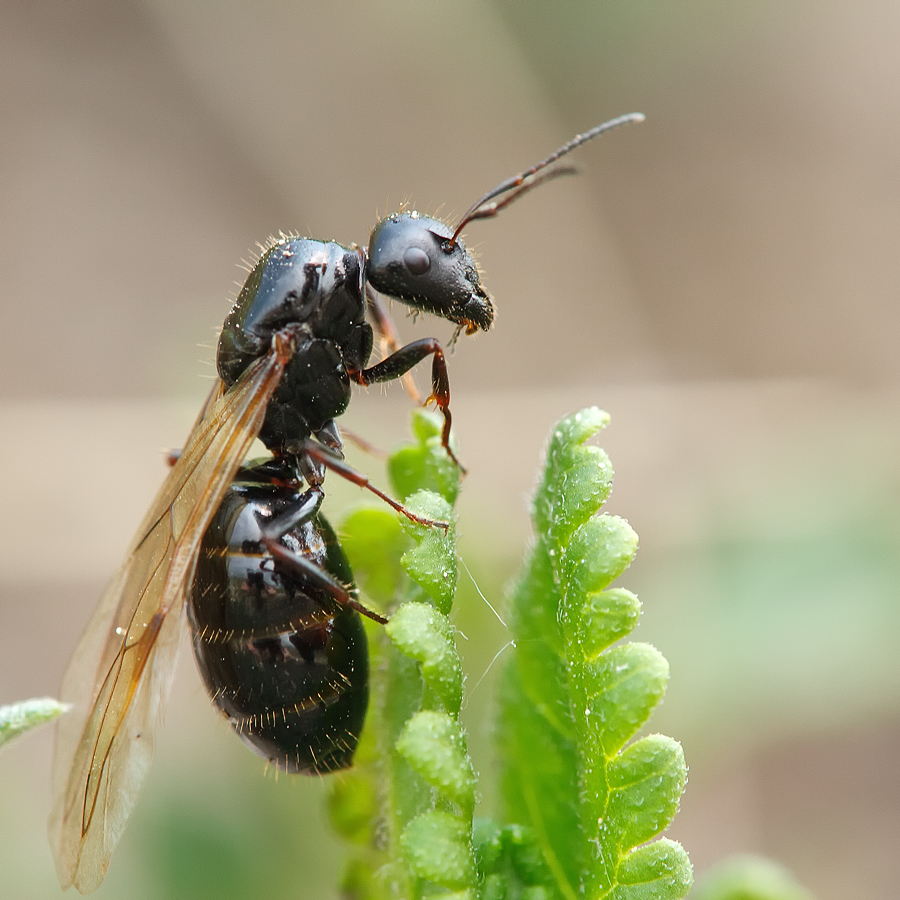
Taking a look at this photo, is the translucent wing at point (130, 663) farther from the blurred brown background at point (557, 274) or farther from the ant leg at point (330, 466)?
the blurred brown background at point (557, 274)

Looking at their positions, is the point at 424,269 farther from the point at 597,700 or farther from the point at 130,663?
the point at 597,700

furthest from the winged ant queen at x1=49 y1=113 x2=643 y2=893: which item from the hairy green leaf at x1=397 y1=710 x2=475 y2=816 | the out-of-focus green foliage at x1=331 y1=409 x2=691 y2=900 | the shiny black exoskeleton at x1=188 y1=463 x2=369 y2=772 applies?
the hairy green leaf at x1=397 y1=710 x2=475 y2=816

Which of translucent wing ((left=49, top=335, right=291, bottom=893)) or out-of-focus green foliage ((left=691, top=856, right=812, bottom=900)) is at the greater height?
translucent wing ((left=49, top=335, right=291, bottom=893))

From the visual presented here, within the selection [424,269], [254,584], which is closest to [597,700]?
[254,584]

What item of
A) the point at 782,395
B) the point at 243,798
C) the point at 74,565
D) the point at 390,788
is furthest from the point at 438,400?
the point at 782,395

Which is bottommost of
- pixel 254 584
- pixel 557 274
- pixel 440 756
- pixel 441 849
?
pixel 441 849

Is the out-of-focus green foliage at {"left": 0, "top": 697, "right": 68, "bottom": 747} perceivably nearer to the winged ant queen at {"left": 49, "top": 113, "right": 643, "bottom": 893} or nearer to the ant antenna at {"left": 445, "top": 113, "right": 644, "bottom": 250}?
the winged ant queen at {"left": 49, "top": 113, "right": 643, "bottom": 893}

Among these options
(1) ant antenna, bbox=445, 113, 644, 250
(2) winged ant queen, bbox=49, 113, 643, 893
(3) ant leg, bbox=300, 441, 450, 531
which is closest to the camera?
(2) winged ant queen, bbox=49, 113, 643, 893
